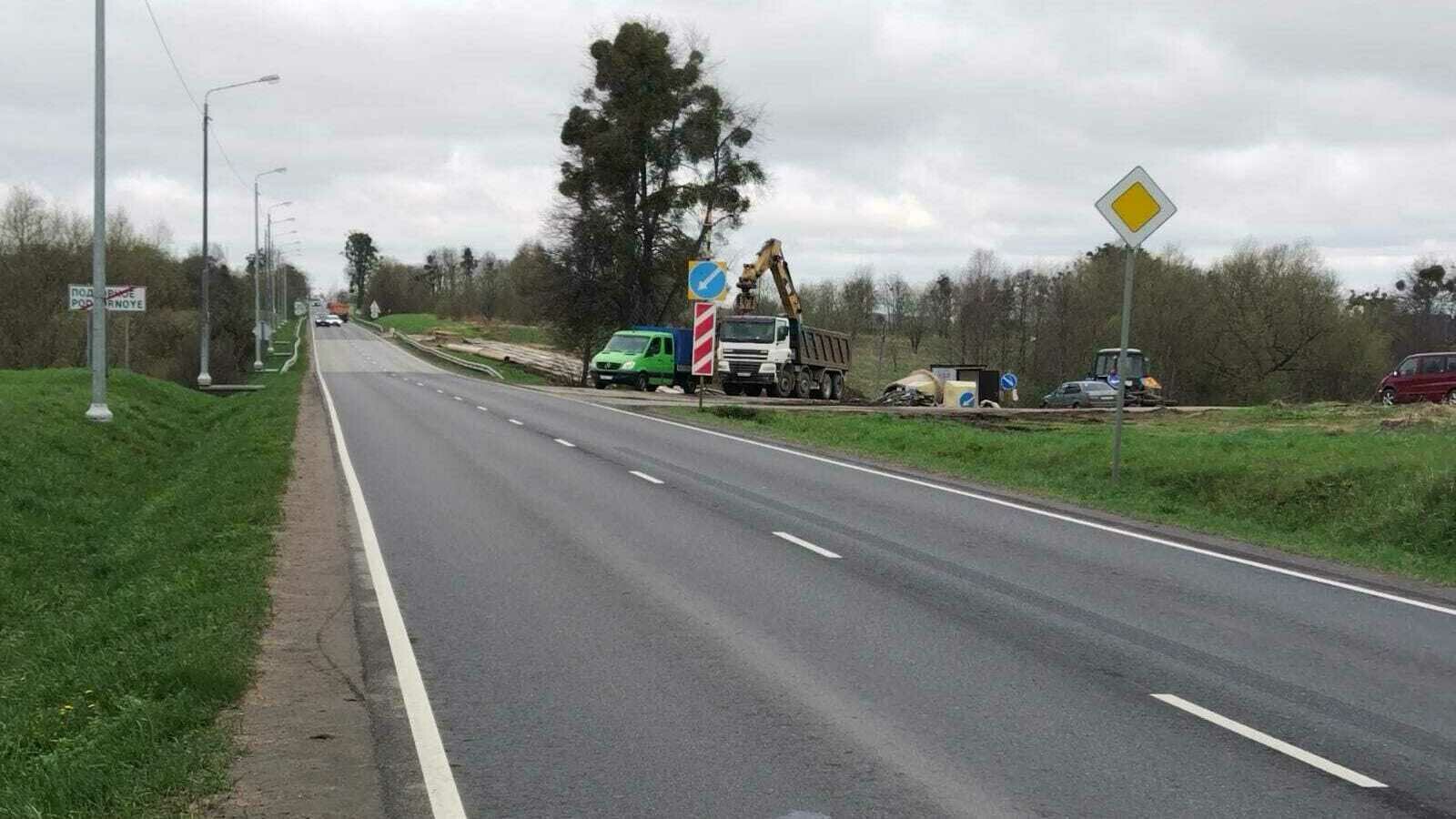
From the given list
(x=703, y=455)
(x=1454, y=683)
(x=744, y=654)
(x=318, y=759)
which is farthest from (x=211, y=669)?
(x=703, y=455)

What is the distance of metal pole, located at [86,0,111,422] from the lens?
25859 millimetres

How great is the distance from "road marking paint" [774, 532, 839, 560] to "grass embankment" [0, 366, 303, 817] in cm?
464

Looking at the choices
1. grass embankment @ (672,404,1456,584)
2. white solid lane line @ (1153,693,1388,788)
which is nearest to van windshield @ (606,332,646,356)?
grass embankment @ (672,404,1456,584)

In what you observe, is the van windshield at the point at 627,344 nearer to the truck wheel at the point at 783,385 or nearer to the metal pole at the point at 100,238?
the truck wheel at the point at 783,385

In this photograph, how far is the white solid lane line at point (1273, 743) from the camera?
5684mm

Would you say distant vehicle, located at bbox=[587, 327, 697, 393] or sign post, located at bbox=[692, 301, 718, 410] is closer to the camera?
sign post, located at bbox=[692, 301, 718, 410]

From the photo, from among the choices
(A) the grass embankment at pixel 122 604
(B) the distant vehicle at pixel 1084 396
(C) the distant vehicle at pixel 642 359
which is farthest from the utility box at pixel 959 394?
(A) the grass embankment at pixel 122 604

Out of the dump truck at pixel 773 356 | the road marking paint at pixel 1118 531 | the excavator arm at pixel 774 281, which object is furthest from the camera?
the excavator arm at pixel 774 281

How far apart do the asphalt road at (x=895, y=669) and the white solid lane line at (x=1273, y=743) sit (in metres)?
0.02

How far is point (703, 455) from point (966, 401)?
26726mm

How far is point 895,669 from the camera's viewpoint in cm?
757

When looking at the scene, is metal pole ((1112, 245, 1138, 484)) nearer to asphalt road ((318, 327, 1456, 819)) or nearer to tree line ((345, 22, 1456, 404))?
asphalt road ((318, 327, 1456, 819))

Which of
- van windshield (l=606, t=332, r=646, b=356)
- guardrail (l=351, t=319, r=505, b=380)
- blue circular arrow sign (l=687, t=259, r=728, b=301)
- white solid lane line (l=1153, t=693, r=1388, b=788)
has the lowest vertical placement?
guardrail (l=351, t=319, r=505, b=380)

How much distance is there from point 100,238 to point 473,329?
102317 millimetres
